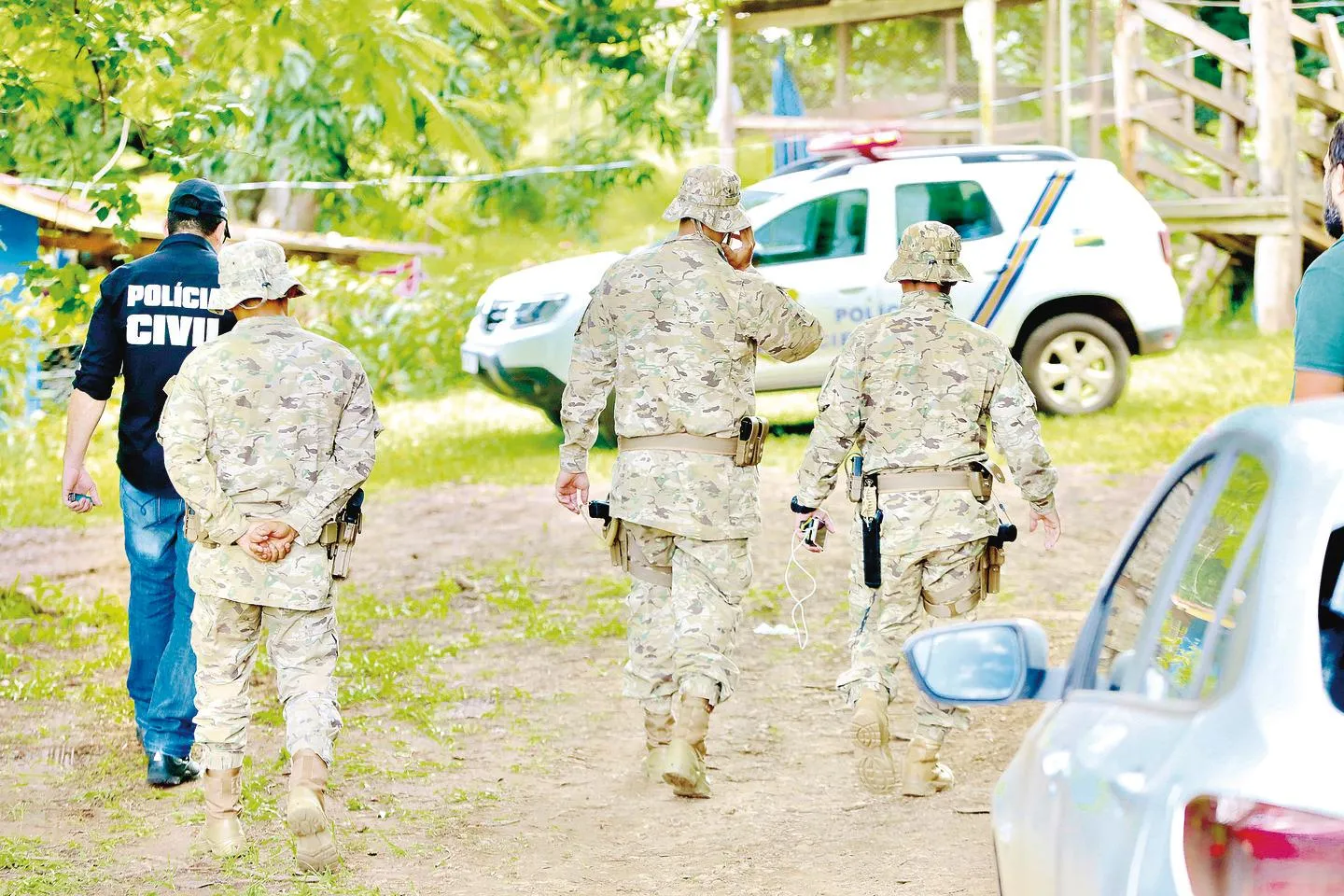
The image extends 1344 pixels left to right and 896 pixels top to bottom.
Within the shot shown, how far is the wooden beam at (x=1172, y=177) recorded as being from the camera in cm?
1919

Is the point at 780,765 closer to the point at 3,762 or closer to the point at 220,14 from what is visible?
the point at 3,762

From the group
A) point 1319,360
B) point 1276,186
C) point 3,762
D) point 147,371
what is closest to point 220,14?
point 147,371

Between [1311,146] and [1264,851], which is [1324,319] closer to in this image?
[1264,851]

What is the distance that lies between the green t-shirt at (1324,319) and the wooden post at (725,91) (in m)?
14.6

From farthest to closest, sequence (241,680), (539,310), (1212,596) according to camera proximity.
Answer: (539,310)
(241,680)
(1212,596)

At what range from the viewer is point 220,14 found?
8359mm

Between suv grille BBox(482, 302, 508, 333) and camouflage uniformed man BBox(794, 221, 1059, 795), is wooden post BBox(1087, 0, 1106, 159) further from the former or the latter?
camouflage uniformed man BBox(794, 221, 1059, 795)

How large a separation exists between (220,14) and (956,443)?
4428mm

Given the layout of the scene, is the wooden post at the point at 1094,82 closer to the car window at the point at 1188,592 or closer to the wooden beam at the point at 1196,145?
the wooden beam at the point at 1196,145

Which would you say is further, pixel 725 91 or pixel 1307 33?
pixel 725 91

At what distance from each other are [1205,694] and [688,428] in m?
3.88

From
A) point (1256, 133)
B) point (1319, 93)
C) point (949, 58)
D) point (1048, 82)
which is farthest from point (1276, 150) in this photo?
point (949, 58)

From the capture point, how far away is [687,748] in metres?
5.79

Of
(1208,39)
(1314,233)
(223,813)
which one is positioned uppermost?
(1208,39)
